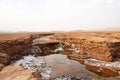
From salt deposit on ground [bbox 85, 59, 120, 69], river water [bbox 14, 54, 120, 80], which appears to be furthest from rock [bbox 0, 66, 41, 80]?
salt deposit on ground [bbox 85, 59, 120, 69]

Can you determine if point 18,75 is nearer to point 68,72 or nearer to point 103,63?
point 68,72

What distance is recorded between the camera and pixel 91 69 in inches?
675

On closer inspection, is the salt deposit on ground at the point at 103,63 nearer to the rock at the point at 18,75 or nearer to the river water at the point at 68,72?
the river water at the point at 68,72

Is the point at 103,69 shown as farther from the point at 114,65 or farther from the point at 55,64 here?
the point at 55,64

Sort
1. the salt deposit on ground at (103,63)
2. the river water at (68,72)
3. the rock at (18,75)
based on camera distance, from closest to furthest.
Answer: the rock at (18,75) → the river water at (68,72) → the salt deposit on ground at (103,63)

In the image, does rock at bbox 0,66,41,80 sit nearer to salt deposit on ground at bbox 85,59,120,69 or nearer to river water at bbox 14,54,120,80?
river water at bbox 14,54,120,80

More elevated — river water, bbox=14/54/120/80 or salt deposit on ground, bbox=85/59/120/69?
salt deposit on ground, bbox=85/59/120/69

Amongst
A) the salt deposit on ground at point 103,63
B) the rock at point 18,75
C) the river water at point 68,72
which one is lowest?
the river water at point 68,72

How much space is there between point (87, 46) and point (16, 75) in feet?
43.2

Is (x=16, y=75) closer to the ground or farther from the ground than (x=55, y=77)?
farther from the ground

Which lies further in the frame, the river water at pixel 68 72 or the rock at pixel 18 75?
the river water at pixel 68 72

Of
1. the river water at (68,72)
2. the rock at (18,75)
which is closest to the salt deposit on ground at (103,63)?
the river water at (68,72)

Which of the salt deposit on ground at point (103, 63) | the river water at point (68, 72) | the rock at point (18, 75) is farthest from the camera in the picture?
the salt deposit on ground at point (103, 63)

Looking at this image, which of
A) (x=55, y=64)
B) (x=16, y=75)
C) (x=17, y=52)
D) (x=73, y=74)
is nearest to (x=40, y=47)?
(x=17, y=52)
